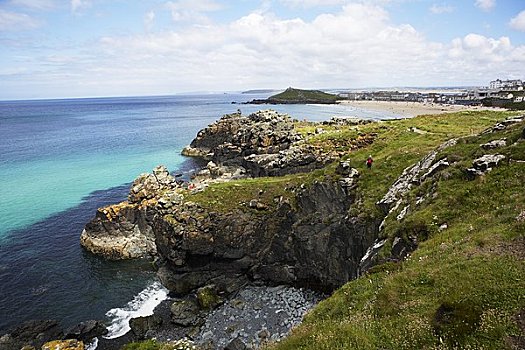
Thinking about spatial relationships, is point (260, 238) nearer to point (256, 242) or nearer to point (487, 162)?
point (256, 242)

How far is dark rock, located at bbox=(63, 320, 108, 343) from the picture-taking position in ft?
109

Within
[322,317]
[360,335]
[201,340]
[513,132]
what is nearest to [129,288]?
[201,340]

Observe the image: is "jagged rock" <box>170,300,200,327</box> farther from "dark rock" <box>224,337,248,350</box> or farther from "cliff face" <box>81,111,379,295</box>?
"dark rock" <box>224,337,248,350</box>

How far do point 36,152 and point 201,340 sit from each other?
115899mm

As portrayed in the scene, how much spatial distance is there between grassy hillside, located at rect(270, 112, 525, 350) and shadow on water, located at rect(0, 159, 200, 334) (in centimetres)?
3024

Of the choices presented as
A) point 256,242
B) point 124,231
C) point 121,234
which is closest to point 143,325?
point 256,242

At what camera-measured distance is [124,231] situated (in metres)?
52.3

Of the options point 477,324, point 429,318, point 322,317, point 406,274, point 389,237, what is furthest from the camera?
point 389,237

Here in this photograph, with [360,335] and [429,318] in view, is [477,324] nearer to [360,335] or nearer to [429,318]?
[429,318]

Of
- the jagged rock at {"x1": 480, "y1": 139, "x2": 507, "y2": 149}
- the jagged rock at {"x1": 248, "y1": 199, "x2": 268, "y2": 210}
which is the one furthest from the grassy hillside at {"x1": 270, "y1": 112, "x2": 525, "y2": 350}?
the jagged rock at {"x1": 248, "y1": 199, "x2": 268, "y2": 210}

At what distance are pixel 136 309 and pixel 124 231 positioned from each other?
17.2 metres

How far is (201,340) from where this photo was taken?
32094mm

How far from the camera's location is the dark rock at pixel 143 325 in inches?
1335

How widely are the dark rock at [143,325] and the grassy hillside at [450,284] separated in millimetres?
22016
